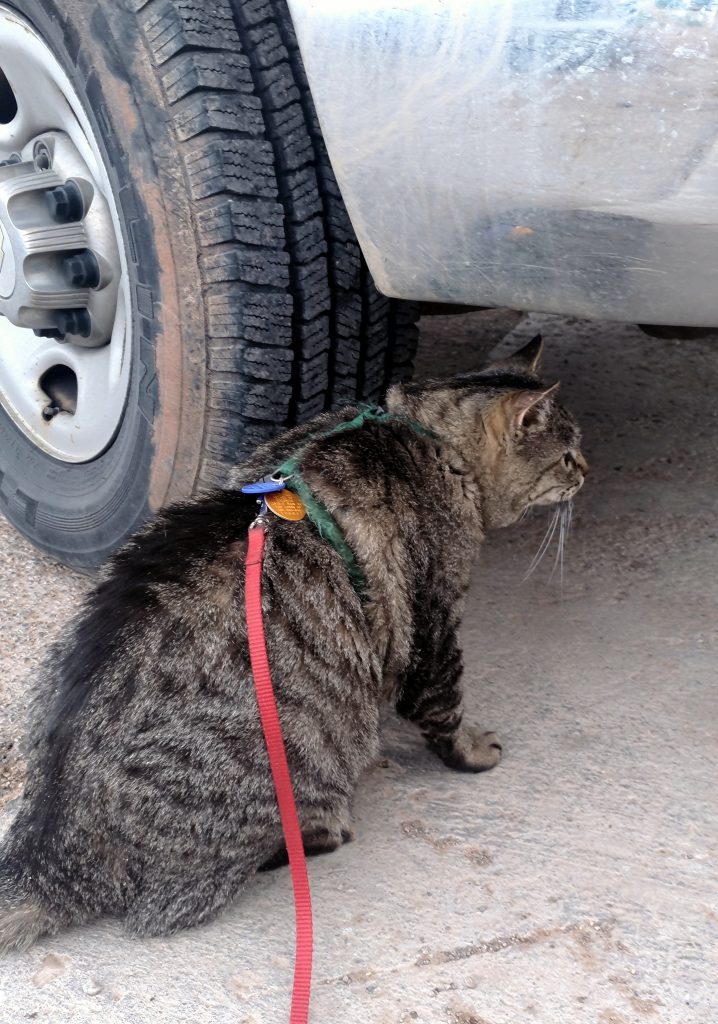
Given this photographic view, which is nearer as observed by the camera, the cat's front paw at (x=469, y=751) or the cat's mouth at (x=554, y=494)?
the cat's front paw at (x=469, y=751)

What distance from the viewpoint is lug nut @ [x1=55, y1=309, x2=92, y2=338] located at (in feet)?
9.19

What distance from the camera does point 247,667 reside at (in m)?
1.97

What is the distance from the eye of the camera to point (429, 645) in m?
2.34

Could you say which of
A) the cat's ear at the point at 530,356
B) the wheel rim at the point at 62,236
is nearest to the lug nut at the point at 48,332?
the wheel rim at the point at 62,236

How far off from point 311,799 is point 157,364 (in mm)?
1071

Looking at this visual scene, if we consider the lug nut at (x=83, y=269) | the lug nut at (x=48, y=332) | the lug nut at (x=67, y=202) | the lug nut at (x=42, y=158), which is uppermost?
the lug nut at (x=42, y=158)

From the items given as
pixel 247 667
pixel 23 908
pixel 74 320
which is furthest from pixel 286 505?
pixel 74 320

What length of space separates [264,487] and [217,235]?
597mm

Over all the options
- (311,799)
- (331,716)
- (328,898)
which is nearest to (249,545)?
(331,716)

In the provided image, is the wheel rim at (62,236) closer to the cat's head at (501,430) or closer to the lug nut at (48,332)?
the lug nut at (48,332)

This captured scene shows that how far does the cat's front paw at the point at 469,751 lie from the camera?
2379mm

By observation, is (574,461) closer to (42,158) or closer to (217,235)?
(217,235)

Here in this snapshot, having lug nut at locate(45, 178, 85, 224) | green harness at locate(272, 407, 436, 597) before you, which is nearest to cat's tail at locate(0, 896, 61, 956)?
green harness at locate(272, 407, 436, 597)

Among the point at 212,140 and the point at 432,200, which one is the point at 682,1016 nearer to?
the point at 432,200
